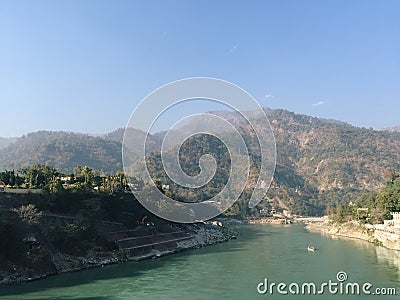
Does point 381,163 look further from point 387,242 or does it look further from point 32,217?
point 32,217

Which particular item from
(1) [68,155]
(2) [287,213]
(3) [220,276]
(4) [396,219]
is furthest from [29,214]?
(1) [68,155]

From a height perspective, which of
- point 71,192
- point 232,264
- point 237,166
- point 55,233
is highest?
point 237,166

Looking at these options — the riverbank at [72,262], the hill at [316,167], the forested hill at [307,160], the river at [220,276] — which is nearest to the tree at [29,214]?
the riverbank at [72,262]

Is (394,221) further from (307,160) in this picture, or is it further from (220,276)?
(307,160)

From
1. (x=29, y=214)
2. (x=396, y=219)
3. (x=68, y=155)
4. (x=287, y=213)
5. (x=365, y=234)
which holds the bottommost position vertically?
(x=365, y=234)

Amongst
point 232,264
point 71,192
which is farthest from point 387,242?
point 71,192

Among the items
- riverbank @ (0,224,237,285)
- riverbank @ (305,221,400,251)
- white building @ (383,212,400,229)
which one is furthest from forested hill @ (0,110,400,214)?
riverbank @ (0,224,237,285)
